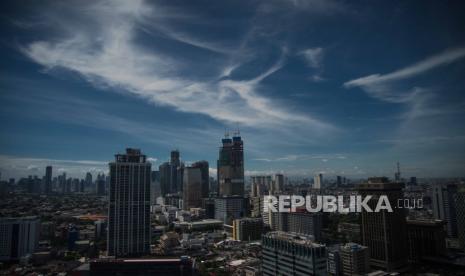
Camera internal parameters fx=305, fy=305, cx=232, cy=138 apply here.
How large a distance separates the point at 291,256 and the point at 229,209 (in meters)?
21.5

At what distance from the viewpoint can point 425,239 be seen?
52.8ft

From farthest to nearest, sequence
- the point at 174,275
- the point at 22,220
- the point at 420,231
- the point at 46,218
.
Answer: the point at 46,218, the point at 22,220, the point at 420,231, the point at 174,275

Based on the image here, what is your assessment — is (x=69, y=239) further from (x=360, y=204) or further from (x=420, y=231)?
(x=420, y=231)

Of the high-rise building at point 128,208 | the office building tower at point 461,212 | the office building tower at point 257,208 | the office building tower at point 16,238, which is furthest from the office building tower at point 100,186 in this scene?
the office building tower at point 461,212

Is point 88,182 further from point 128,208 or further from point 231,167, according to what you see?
point 128,208

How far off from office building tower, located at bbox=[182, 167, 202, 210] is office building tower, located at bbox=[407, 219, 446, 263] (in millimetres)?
26478

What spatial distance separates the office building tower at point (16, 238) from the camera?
54.7 feet

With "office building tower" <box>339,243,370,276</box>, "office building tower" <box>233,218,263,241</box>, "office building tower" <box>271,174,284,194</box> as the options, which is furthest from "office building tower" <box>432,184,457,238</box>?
"office building tower" <box>271,174,284,194</box>

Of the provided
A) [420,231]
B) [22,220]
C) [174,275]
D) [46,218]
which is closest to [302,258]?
[174,275]

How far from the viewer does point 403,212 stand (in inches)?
590

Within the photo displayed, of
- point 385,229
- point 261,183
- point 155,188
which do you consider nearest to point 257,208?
point 261,183

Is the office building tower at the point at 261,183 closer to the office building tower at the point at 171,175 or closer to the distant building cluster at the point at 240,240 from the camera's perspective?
the office building tower at the point at 171,175

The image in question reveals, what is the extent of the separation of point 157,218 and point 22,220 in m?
17.4

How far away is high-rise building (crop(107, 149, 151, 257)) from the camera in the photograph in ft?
54.9
